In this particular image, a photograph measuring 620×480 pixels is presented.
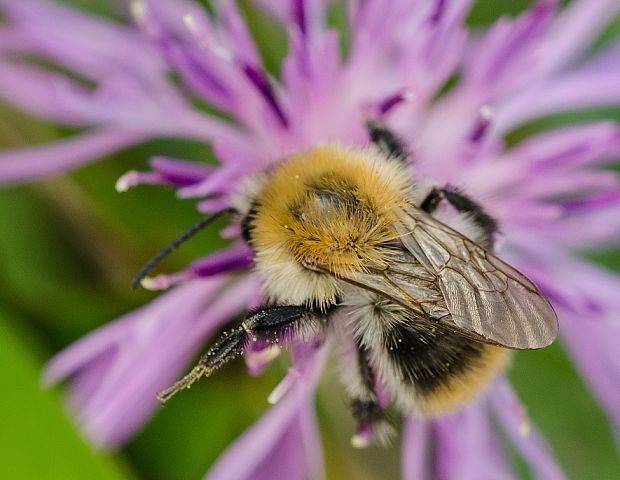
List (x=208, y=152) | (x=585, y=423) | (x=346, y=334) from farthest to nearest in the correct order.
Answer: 1. (x=585, y=423)
2. (x=208, y=152)
3. (x=346, y=334)

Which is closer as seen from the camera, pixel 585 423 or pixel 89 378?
pixel 89 378

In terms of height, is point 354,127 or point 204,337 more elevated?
point 354,127

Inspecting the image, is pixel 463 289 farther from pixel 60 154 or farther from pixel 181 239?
pixel 60 154

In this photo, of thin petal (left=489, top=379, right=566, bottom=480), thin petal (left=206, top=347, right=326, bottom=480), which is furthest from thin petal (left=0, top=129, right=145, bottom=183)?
thin petal (left=489, top=379, right=566, bottom=480)

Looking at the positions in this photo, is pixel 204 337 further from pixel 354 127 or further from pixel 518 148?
pixel 518 148

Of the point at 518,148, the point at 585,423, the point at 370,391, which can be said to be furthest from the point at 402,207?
the point at 585,423

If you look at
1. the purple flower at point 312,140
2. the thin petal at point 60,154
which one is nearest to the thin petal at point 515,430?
the purple flower at point 312,140
